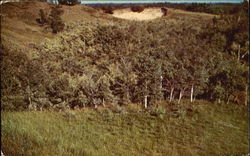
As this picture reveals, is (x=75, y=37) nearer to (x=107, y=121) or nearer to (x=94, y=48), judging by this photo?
(x=94, y=48)

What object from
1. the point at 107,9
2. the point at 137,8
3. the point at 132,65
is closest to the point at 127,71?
the point at 132,65

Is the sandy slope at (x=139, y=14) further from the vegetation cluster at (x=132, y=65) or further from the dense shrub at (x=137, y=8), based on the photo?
the vegetation cluster at (x=132, y=65)

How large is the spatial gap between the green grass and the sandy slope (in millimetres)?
4974

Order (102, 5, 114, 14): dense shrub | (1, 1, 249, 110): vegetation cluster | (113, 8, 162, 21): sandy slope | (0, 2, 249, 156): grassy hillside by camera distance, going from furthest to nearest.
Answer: (113, 8, 162, 21): sandy slope, (102, 5, 114, 14): dense shrub, (1, 1, 249, 110): vegetation cluster, (0, 2, 249, 156): grassy hillside

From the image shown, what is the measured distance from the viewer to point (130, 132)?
744cm

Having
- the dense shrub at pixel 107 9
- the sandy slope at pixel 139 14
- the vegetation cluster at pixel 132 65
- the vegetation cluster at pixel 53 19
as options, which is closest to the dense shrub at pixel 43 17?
the vegetation cluster at pixel 53 19

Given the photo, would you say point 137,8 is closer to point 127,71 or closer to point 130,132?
point 127,71

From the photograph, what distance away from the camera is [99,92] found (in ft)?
31.3

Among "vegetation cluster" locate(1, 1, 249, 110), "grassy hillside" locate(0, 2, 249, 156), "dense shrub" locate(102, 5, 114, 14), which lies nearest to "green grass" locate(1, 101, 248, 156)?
"grassy hillside" locate(0, 2, 249, 156)

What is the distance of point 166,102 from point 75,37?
607cm

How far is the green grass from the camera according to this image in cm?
627

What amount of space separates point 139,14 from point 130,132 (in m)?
6.50

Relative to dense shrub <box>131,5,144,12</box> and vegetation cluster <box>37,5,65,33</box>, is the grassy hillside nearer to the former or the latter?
vegetation cluster <box>37,5,65,33</box>

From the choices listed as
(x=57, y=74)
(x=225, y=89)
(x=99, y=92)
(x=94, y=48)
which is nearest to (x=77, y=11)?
(x=94, y=48)
